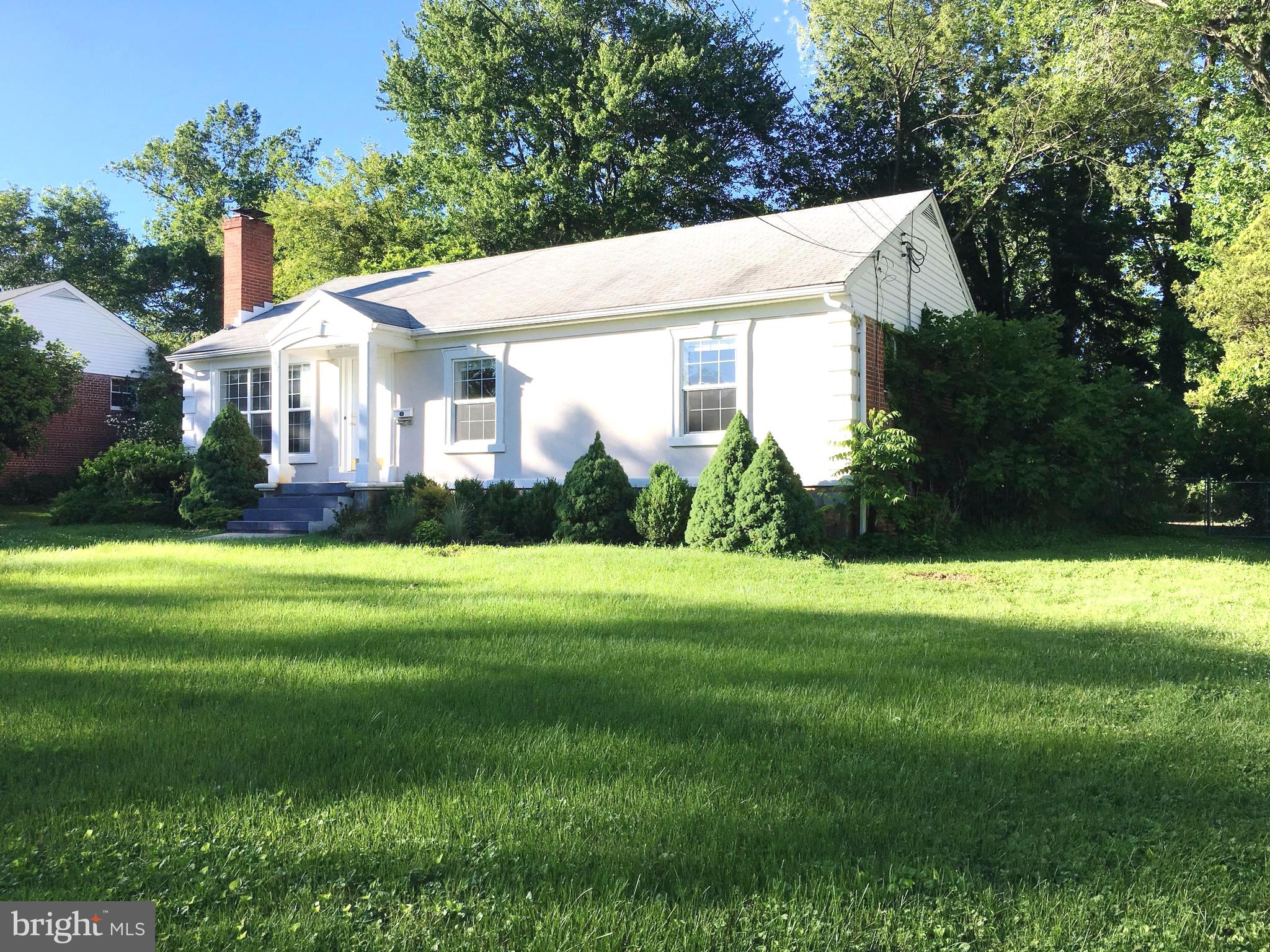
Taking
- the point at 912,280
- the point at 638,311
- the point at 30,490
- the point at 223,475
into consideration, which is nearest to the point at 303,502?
the point at 223,475

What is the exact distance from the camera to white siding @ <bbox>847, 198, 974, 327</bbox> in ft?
47.4

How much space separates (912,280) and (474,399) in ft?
26.9

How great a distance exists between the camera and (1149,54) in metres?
20.7

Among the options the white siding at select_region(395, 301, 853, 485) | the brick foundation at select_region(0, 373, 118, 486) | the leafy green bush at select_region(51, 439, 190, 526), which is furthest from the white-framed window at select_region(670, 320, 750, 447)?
the brick foundation at select_region(0, 373, 118, 486)

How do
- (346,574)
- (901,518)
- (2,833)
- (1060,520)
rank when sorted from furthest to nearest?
1. (1060,520)
2. (901,518)
3. (346,574)
4. (2,833)

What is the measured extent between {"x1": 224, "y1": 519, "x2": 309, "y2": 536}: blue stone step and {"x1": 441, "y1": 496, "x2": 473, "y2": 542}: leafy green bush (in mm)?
2952

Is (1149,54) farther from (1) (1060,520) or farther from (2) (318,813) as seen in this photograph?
(2) (318,813)

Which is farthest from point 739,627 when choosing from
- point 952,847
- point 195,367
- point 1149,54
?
point 1149,54

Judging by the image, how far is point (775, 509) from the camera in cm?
1205

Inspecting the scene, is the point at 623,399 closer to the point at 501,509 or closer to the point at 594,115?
the point at 501,509

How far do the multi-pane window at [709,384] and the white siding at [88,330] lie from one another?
21368 mm

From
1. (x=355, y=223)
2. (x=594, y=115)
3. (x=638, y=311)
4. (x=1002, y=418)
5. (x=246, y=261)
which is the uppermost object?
(x=594, y=115)

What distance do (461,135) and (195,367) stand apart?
49.5 ft

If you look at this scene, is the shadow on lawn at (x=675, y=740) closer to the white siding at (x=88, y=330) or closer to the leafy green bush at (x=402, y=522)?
the leafy green bush at (x=402, y=522)
